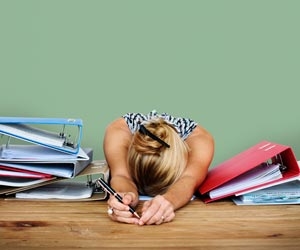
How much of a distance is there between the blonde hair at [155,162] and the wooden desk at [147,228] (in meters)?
0.11

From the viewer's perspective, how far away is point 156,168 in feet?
3.77

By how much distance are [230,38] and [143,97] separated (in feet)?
1.47

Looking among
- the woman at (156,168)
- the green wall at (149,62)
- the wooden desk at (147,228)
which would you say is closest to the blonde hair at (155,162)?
the woman at (156,168)

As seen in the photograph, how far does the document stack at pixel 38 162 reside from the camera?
1.08m

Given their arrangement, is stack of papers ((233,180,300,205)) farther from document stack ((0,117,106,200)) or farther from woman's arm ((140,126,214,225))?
document stack ((0,117,106,200))

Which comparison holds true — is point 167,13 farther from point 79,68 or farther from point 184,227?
point 184,227

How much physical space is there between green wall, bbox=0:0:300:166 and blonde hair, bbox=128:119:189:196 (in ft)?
2.36

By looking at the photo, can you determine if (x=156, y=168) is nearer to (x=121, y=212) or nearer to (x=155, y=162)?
(x=155, y=162)

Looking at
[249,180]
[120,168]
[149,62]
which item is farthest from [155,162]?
[149,62]

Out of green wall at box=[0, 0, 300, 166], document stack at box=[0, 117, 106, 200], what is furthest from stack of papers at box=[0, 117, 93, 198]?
green wall at box=[0, 0, 300, 166]

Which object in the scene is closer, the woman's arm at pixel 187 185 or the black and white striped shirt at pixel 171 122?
the woman's arm at pixel 187 185

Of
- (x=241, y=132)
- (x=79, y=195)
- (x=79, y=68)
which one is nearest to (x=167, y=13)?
(x=79, y=68)

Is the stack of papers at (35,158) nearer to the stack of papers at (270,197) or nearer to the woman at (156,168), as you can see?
the woman at (156,168)

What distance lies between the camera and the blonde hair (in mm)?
1151
